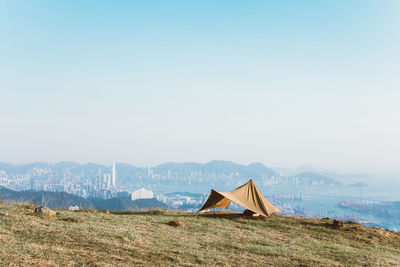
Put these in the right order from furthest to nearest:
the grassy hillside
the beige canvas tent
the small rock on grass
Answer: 1. the beige canvas tent
2. the small rock on grass
3. the grassy hillside

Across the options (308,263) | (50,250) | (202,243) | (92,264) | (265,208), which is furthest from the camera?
(265,208)

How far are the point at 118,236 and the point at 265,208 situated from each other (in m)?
13.2

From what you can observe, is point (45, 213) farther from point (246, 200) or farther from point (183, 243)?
point (246, 200)

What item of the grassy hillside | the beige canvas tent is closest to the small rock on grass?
the grassy hillside

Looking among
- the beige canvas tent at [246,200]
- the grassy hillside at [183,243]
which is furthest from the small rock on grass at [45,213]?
the beige canvas tent at [246,200]

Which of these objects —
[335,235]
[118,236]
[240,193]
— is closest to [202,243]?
[118,236]

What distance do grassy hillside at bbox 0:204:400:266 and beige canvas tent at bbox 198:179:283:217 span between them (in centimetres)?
262

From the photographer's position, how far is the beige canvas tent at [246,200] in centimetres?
2278

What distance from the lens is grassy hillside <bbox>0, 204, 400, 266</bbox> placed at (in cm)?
925

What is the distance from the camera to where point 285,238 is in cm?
1659

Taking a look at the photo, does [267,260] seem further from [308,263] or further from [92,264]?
[92,264]

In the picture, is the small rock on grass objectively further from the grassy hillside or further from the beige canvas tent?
the beige canvas tent

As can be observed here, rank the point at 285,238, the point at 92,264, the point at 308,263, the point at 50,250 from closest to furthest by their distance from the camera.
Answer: the point at 92,264 → the point at 50,250 → the point at 308,263 → the point at 285,238

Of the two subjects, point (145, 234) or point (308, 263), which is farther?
point (145, 234)
